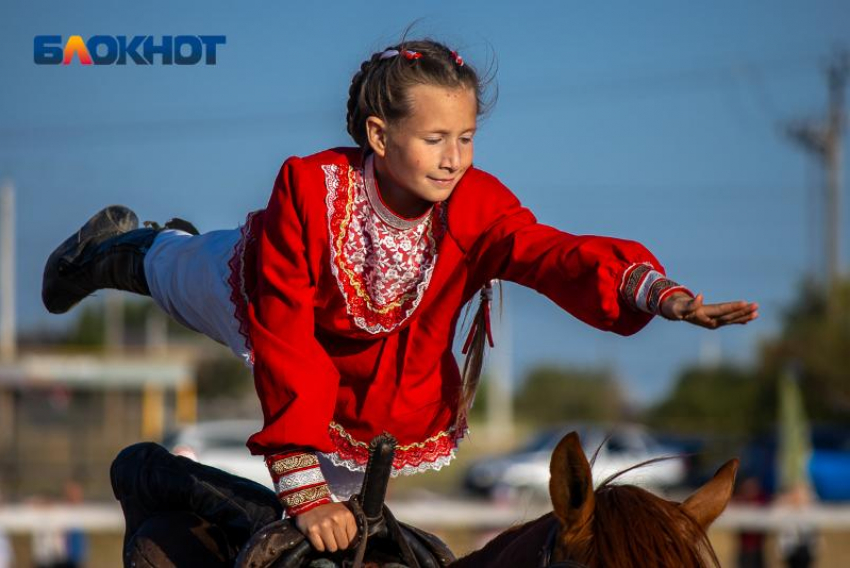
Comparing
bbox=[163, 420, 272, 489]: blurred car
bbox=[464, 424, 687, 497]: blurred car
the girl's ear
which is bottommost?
bbox=[464, 424, 687, 497]: blurred car

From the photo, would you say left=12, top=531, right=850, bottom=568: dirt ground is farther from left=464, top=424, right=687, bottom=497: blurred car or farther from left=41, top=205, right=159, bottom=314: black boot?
left=41, top=205, right=159, bottom=314: black boot

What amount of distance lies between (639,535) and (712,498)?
348 millimetres

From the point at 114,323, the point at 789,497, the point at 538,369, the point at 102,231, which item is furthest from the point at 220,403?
the point at 102,231

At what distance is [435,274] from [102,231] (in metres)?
1.44

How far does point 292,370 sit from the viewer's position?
3.17m

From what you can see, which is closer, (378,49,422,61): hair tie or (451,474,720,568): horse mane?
(451,474,720,568): horse mane

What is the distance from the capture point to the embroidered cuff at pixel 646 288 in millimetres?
2854

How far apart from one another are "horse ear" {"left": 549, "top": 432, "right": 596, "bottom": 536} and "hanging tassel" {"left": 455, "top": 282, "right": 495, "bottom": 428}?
1117mm

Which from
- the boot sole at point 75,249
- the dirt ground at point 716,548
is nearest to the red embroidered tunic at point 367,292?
the boot sole at point 75,249

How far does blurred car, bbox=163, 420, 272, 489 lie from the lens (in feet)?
58.6

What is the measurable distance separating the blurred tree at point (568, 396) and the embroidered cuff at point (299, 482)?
4070cm

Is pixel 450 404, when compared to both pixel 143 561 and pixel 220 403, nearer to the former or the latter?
pixel 143 561

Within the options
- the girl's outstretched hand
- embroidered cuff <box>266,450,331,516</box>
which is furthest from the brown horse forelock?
embroidered cuff <box>266,450,331,516</box>

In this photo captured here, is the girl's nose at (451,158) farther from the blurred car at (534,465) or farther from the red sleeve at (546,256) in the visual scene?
the blurred car at (534,465)
